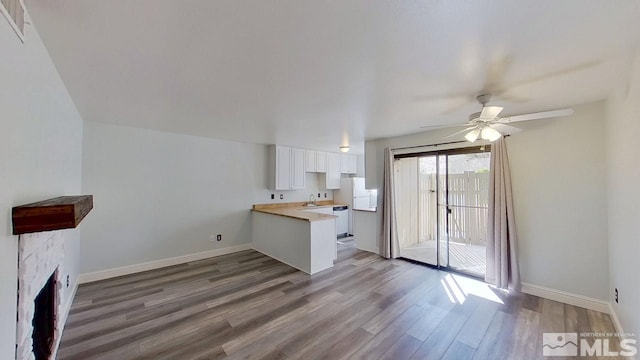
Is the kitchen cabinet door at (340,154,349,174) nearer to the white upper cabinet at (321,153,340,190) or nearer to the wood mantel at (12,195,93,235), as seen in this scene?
the white upper cabinet at (321,153,340,190)

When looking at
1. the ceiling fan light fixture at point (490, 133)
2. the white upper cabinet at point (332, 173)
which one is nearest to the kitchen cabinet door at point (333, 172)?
the white upper cabinet at point (332, 173)

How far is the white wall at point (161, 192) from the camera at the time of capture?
11.4 feet

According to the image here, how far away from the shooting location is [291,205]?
19.1 feet

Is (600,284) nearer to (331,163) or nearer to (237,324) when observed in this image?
(237,324)

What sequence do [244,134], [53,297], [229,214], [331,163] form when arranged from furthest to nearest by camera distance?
[331,163]
[229,214]
[244,134]
[53,297]

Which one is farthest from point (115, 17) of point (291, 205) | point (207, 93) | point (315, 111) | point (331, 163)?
point (331, 163)

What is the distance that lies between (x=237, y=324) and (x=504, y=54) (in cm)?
322

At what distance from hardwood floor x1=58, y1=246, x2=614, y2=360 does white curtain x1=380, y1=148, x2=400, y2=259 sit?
78cm

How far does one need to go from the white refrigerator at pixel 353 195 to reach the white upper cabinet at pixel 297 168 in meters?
1.35

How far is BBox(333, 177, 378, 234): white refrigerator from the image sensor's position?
20.9 feet

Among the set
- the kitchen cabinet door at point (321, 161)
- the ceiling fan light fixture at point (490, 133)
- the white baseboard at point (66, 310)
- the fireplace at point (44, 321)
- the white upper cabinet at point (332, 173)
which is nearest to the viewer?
the fireplace at point (44, 321)

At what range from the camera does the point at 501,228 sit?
10.3ft

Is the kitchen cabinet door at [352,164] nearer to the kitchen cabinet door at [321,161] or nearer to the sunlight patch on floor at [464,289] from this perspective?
the kitchen cabinet door at [321,161]

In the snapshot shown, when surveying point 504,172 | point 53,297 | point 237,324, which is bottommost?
point 237,324
